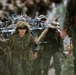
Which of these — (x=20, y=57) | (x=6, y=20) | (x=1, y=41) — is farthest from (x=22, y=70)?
(x=6, y=20)

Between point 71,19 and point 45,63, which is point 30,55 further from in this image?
point 71,19

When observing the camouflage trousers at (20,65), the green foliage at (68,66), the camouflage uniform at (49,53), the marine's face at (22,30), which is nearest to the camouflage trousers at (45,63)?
the camouflage uniform at (49,53)

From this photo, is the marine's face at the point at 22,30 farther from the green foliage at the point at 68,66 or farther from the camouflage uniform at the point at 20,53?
the green foliage at the point at 68,66

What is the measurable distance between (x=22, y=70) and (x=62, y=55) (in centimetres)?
116

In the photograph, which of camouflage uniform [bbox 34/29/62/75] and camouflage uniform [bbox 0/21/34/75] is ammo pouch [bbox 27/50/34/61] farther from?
camouflage uniform [bbox 34/29/62/75]

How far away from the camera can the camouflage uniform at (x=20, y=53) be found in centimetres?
843

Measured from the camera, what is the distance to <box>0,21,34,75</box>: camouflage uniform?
332 inches

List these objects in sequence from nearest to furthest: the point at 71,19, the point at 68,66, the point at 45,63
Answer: the point at 71,19 < the point at 68,66 < the point at 45,63

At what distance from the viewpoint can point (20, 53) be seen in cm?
855

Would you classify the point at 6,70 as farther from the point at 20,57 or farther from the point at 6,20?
the point at 6,20

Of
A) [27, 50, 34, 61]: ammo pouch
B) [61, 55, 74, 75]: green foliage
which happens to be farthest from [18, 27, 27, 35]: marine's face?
[61, 55, 74, 75]: green foliage

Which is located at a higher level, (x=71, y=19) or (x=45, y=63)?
(x=71, y=19)

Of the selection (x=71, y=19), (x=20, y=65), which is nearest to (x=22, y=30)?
(x=20, y=65)

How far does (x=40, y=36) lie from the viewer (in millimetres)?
8859
